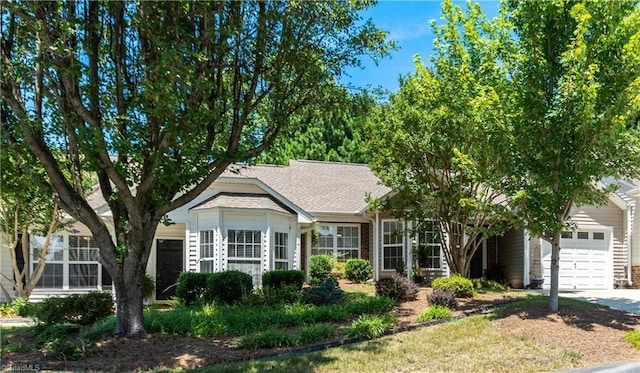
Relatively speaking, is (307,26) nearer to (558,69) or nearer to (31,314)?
(558,69)

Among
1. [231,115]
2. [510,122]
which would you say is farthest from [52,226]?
[510,122]

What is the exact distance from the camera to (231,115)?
11898 mm

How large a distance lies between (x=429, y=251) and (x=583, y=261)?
21.4 feet

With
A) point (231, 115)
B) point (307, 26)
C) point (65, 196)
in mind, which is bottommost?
point (65, 196)

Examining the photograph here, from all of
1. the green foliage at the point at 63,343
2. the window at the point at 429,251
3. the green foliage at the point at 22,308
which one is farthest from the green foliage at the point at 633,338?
the green foliage at the point at 22,308

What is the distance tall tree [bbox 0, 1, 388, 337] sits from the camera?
8.88 metres

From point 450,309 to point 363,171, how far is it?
14.1m

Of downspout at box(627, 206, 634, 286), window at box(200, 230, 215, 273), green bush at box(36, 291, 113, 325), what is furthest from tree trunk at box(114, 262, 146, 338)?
downspout at box(627, 206, 634, 286)

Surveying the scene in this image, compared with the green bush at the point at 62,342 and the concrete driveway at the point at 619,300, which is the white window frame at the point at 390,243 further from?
the green bush at the point at 62,342

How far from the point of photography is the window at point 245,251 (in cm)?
1672

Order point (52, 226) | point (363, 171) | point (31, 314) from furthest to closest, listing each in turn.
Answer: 1. point (363, 171)
2. point (52, 226)
3. point (31, 314)

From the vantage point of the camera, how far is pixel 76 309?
1213 cm

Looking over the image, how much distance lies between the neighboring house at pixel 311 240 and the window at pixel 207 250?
3 cm

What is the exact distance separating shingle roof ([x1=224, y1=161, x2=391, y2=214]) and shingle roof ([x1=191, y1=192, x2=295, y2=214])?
8.50ft
